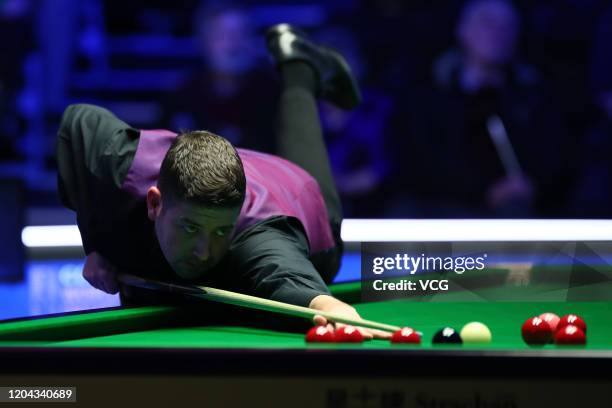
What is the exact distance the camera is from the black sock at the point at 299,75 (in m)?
5.02

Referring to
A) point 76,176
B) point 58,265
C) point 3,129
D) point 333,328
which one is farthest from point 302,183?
point 3,129

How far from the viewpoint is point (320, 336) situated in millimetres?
2701

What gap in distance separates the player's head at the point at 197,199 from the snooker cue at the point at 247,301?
7 centimetres

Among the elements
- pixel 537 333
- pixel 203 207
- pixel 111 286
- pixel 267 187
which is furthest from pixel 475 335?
pixel 111 286

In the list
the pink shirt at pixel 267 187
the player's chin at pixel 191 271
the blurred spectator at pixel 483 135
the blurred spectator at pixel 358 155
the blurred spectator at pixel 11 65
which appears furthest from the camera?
the blurred spectator at pixel 11 65

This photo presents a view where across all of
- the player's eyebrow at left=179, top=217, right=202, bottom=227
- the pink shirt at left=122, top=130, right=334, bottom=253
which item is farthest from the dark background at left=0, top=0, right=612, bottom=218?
the player's eyebrow at left=179, top=217, right=202, bottom=227

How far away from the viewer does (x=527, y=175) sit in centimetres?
764

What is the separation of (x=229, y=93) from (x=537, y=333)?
17.5 ft

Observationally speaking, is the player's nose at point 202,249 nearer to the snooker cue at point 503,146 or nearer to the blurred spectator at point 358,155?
the blurred spectator at point 358,155

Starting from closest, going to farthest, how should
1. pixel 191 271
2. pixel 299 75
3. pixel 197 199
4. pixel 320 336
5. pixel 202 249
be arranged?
pixel 320 336 → pixel 197 199 → pixel 202 249 → pixel 191 271 → pixel 299 75

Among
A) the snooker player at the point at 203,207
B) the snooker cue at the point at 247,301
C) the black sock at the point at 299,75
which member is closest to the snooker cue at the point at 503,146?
the black sock at the point at 299,75

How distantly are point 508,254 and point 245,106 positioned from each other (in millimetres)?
2825

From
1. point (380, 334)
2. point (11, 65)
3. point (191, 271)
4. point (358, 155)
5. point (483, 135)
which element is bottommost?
point (380, 334)

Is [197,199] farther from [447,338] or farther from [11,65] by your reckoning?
[11,65]
